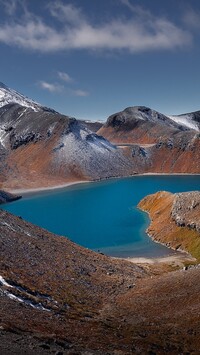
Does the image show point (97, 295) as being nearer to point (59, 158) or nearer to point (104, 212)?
point (104, 212)

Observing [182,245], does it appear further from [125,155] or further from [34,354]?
[125,155]

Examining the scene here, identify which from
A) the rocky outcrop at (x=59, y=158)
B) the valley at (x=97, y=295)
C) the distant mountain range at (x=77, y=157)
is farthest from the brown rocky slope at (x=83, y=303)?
the distant mountain range at (x=77, y=157)

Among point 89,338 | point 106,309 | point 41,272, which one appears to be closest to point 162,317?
point 106,309

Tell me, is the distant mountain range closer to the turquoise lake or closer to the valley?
the turquoise lake

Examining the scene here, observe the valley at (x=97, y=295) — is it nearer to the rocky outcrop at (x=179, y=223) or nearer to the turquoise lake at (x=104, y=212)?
the rocky outcrop at (x=179, y=223)

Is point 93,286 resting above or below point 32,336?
below

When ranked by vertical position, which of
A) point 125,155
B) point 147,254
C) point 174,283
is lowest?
point 147,254

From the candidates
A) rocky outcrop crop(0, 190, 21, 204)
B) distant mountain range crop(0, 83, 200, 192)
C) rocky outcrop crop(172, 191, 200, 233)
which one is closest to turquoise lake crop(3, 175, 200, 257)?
rocky outcrop crop(0, 190, 21, 204)
